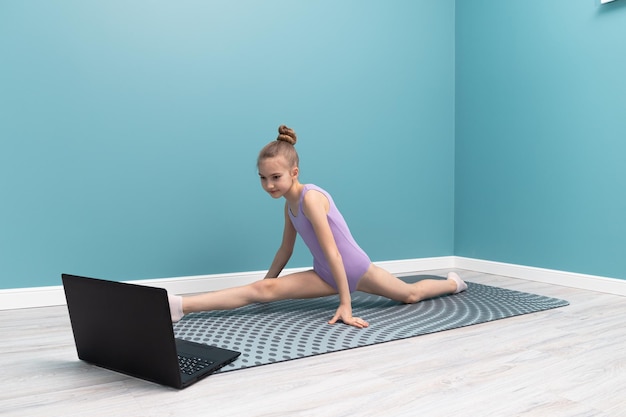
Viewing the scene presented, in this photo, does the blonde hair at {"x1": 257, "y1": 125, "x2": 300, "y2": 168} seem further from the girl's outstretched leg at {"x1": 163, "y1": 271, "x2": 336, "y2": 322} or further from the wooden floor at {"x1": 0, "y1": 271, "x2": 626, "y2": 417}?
the wooden floor at {"x1": 0, "y1": 271, "x2": 626, "y2": 417}

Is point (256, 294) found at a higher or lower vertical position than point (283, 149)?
lower

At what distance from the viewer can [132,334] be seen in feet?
4.52

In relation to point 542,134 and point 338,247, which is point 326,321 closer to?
point 338,247

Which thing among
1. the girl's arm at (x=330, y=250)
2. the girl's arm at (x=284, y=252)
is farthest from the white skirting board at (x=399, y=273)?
the girl's arm at (x=330, y=250)

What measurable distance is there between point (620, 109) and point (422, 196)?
3.74 ft

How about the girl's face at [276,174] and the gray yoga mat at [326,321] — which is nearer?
the gray yoga mat at [326,321]

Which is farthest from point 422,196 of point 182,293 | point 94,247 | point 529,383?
point 529,383

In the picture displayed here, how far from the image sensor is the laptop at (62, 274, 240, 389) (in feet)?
4.30

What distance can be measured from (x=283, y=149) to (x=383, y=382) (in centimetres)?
93

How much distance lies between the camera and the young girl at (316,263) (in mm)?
1996

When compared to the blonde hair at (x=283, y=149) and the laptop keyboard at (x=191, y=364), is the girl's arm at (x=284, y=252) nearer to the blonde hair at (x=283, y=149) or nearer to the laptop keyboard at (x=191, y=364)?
the blonde hair at (x=283, y=149)

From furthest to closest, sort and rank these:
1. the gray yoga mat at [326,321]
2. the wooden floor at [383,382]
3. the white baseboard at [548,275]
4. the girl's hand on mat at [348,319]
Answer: the white baseboard at [548,275] → the girl's hand on mat at [348,319] → the gray yoga mat at [326,321] → the wooden floor at [383,382]

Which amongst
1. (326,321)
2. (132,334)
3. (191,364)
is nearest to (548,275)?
(326,321)

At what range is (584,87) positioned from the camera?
268 cm
